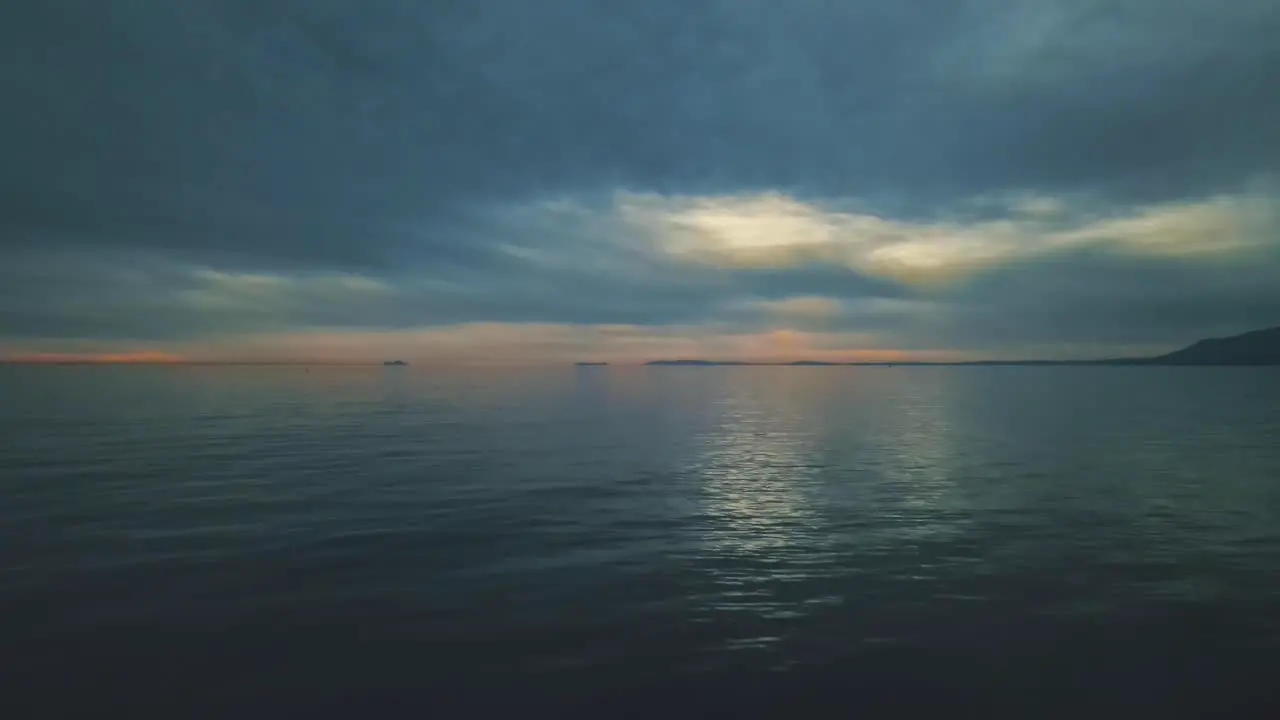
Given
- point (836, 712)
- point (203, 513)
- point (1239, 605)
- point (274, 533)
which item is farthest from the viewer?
point (203, 513)

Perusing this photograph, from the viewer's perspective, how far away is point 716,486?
33.6 metres

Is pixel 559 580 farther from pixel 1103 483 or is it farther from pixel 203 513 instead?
pixel 1103 483

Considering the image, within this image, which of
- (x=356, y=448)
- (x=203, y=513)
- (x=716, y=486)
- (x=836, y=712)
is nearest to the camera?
(x=836, y=712)

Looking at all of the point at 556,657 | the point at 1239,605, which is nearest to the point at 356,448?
the point at 556,657

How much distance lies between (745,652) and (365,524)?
1654 centimetres

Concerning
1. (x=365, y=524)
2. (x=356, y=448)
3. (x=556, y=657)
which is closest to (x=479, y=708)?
(x=556, y=657)

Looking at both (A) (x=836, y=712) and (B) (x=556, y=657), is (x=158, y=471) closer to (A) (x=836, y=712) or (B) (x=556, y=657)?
(B) (x=556, y=657)

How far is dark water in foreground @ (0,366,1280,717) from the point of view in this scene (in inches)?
515

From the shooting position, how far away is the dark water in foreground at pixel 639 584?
13086 millimetres

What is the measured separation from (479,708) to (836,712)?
630 centimetres

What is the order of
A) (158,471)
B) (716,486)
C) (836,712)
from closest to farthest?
(836,712) < (716,486) < (158,471)

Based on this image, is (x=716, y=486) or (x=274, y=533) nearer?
(x=274, y=533)

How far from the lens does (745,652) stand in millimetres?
14359

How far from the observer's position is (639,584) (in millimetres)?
18656
